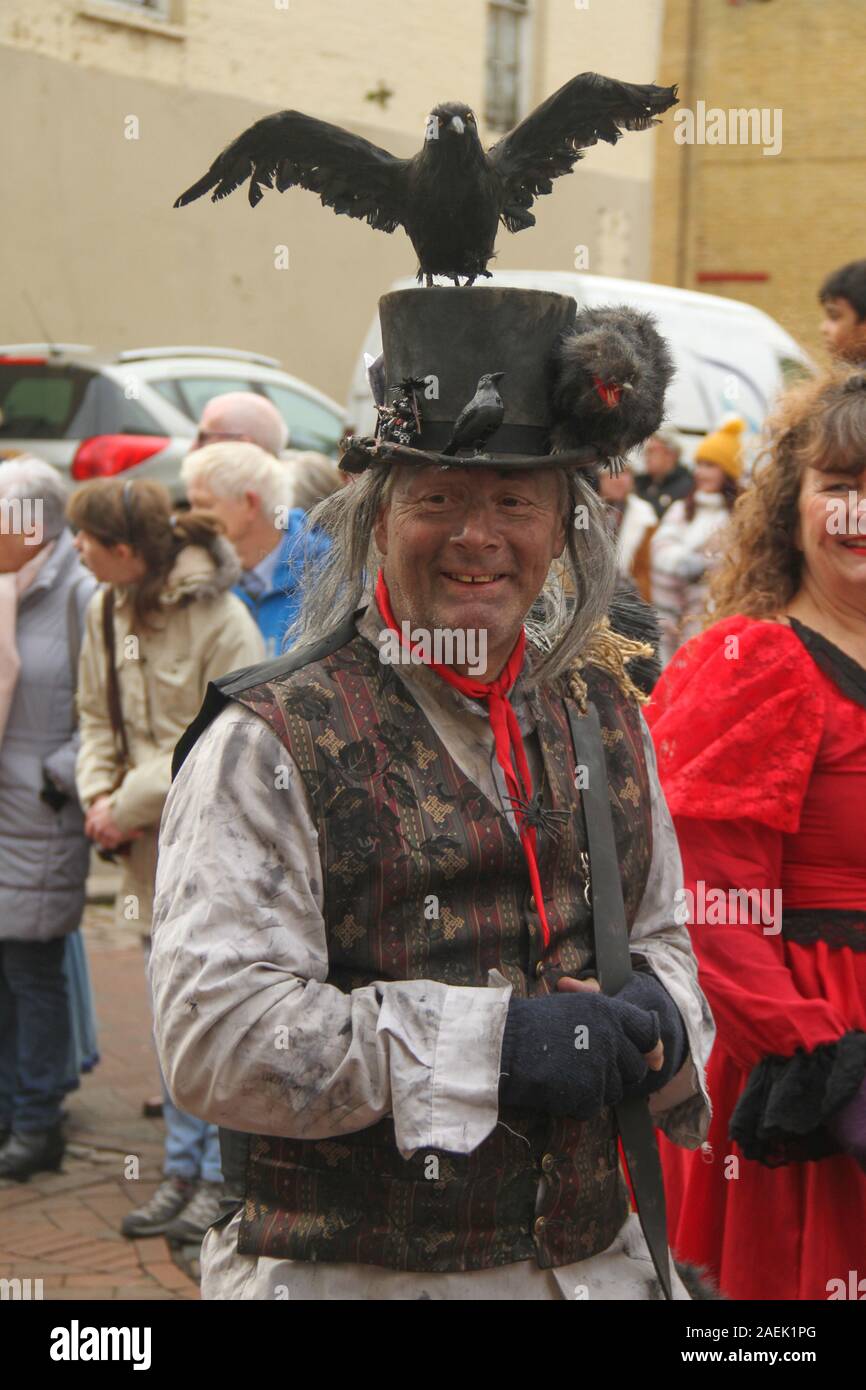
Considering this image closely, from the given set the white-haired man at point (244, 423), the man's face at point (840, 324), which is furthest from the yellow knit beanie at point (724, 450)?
the man's face at point (840, 324)

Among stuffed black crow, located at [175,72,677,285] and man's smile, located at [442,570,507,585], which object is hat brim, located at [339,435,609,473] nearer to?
man's smile, located at [442,570,507,585]

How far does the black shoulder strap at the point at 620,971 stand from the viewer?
84.4 inches

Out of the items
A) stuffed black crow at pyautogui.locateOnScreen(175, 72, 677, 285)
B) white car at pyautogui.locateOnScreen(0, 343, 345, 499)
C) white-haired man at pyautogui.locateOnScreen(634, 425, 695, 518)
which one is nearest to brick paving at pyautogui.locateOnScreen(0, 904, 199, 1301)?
stuffed black crow at pyautogui.locateOnScreen(175, 72, 677, 285)

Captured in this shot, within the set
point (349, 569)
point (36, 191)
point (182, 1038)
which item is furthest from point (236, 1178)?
point (36, 191)

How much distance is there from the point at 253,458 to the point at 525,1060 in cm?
370

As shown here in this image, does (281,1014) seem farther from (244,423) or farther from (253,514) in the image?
(244,423)

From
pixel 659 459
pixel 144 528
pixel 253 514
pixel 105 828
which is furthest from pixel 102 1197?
pixel 659 459

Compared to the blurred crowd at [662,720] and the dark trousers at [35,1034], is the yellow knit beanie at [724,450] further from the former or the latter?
the dark trousers at [35,1034]

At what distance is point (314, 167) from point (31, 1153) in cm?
370

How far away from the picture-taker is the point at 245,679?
80.0 inches

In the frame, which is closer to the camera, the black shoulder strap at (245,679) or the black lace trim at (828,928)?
the black shoulder strap at (245,679)

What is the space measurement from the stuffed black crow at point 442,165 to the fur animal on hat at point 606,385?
0.19m

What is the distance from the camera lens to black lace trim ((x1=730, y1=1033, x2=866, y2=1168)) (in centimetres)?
282

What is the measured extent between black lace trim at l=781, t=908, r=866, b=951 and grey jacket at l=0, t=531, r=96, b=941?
2.74m
